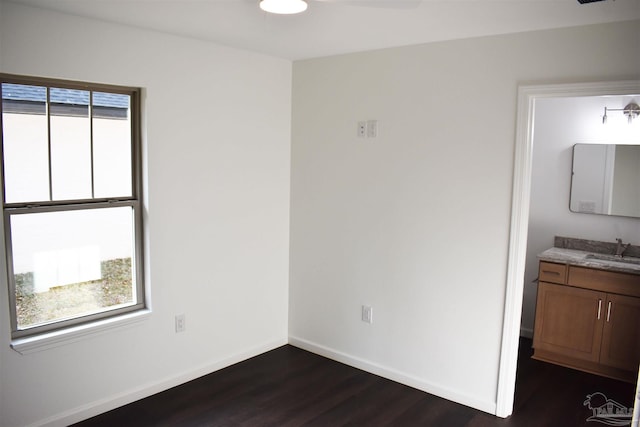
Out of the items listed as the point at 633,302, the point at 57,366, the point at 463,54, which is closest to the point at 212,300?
the point at 57,366

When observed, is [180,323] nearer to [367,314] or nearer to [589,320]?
[367,314]

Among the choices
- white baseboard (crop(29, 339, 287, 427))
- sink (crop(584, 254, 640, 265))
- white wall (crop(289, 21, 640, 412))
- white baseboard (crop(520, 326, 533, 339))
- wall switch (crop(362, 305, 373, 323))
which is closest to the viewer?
white baseboard (crop(29, 339, 287, 427))

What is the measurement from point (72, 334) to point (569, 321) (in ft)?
11.7

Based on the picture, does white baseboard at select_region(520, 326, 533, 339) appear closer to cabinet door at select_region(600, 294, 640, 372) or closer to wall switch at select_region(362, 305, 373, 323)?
cabinet door at select_region(600, 294, 640, 372)

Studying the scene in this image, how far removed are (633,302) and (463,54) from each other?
2.20 meters

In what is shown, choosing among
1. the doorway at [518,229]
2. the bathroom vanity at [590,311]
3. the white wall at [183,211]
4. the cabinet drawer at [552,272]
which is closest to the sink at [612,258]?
the bathroom vanity at [590,311]

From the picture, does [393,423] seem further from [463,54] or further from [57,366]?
[463,54]

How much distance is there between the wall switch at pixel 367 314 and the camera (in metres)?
3.74

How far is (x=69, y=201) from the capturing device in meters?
2.91

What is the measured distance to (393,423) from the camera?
121 inches

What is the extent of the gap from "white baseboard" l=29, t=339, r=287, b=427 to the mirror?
9.73 feet

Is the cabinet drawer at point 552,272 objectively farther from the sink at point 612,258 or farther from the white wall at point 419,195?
the white wall at point 419,195

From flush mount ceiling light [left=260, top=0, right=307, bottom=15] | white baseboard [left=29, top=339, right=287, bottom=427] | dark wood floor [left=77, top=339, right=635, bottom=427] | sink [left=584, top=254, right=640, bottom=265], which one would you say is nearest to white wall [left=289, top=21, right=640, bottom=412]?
dark wood floor [left=77, top=339, right=635, bottom=427]

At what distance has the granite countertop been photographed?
366 centimetres
